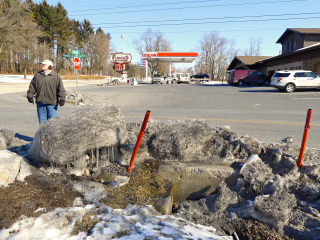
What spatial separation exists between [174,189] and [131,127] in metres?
1.79

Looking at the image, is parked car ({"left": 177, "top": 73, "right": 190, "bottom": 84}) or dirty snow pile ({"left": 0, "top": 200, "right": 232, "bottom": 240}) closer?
dirty snow pile ({"left": 0, "top": 200, "right": 232, "bottom": 240})

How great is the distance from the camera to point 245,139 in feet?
14.2

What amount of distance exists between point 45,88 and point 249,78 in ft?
95.5

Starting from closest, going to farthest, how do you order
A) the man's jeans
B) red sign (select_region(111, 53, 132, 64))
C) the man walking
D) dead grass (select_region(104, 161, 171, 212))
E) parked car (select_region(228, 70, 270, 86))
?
1. dead grass (select_region(104, 161, 171, 212))
2. the man walking
3. the man's jeans
4. parked car (select_region(228, 70, 270, 86))
5. red sign (select_region(111, 53, 132, 64))

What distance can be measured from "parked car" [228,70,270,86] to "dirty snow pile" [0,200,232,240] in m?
30.3

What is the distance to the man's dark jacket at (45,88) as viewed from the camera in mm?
5324

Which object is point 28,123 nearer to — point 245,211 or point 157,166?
point 157,166

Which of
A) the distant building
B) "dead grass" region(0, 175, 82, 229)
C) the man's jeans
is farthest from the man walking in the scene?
the distant building

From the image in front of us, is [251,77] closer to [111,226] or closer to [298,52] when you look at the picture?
[298,52]

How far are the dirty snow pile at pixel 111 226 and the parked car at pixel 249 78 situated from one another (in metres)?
30.3

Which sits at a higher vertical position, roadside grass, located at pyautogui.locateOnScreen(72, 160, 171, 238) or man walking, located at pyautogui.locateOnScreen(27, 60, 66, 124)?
man walking, located at pyautogui.locateOnScreen(27, 60, 66, 124)

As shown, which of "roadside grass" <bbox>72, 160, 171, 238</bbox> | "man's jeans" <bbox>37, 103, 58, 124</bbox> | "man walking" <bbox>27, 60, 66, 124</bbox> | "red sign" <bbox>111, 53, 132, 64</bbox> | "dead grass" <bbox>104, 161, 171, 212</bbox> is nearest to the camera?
"roadside grass" <bbox>72, 160, 171, 238</bbox>

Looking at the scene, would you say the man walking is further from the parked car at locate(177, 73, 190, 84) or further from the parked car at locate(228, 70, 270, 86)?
the parked car at locate(177, 73, 190, 84)

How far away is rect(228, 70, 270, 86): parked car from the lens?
30.6 m
